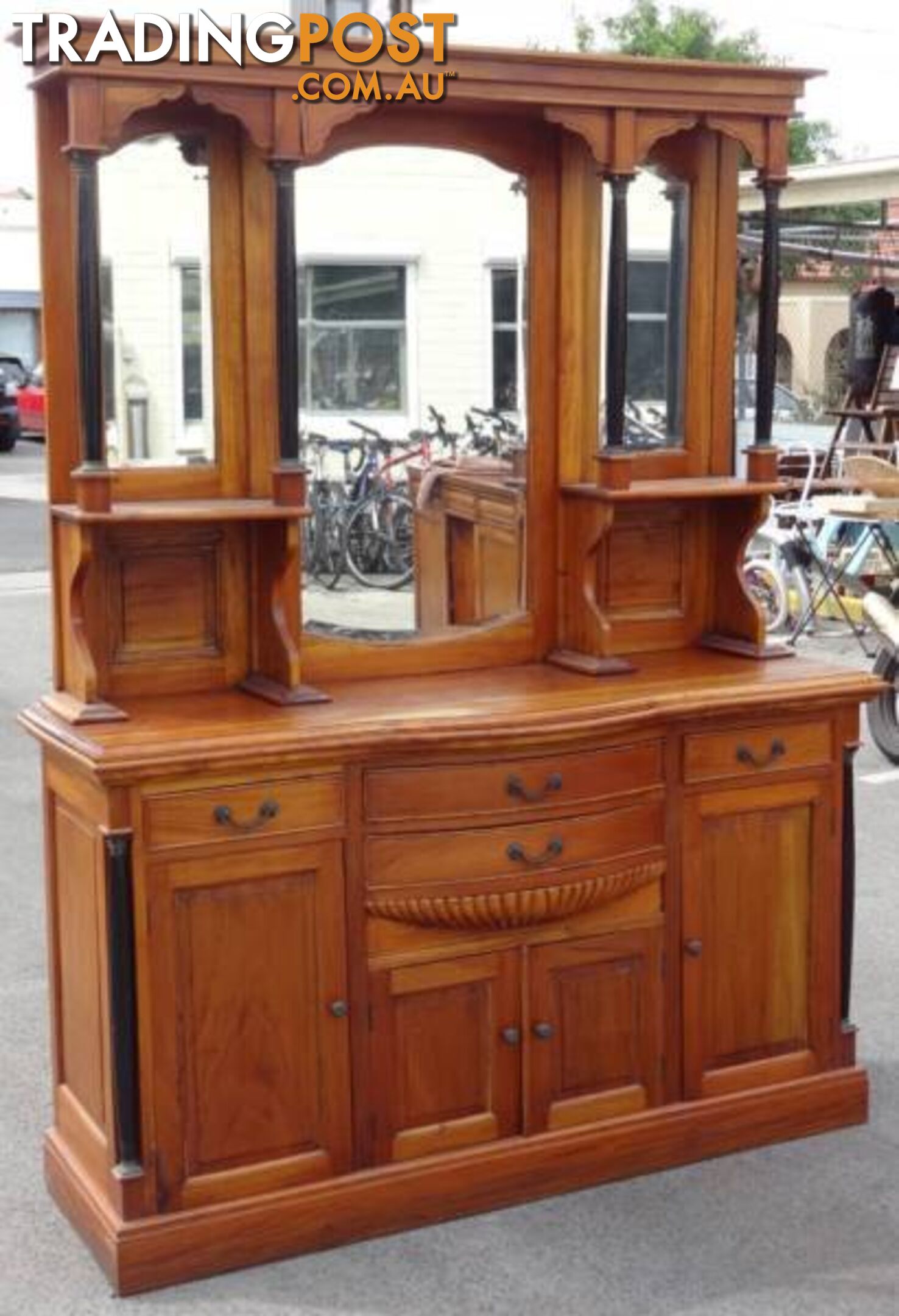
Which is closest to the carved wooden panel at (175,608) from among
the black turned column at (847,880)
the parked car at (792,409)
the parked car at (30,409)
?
the black turned column at (847,880)

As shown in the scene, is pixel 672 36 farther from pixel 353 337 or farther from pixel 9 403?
pixel 353 337

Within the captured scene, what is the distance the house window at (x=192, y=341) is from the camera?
3.68m

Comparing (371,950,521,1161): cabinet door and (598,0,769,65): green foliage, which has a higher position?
(598,0,769,65): green foliage

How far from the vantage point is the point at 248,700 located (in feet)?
12.2

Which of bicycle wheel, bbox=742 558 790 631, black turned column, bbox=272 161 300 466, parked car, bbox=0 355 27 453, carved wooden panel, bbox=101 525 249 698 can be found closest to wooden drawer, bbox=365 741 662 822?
carved wooden panel, bbox=101 525 249 698

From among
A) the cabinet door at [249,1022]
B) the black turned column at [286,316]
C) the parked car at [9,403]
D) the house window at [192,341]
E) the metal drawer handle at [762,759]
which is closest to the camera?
the cabinet door at [249,1022]

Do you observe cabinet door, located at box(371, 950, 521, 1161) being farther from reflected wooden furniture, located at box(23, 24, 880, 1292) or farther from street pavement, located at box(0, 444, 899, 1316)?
street pavement, located at box(0, 444, 899, 1316)

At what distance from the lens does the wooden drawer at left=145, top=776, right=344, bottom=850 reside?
336 centimetres

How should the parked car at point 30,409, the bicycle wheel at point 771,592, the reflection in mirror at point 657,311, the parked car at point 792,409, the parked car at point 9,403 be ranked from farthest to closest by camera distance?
the parked car at point 30,409 < the parked car at point 9,403 < the parked car at point 792,409 < the bicycle wheel at point 771,592 < the reflection in mirror at point 657,311

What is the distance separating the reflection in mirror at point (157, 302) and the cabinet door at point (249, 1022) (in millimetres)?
863

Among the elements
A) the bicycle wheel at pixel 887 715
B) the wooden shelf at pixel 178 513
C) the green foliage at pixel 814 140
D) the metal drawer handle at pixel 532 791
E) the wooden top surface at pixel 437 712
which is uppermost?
the green foliage at pixel 814 140

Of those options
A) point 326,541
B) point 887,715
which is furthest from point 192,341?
point 887,715

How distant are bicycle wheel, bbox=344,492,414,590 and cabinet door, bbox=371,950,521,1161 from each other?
0.83 m

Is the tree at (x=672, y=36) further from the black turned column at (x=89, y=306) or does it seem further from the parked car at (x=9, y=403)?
the black turned column at (x=89, y=306)
